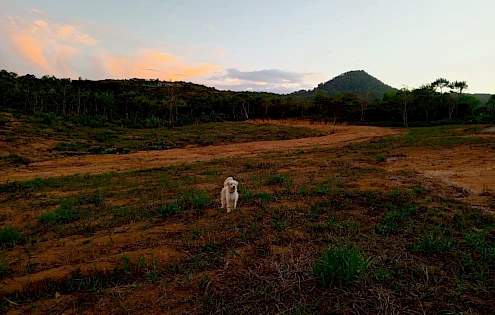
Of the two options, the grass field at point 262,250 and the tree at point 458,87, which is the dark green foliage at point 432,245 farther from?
the tree at point 458,87

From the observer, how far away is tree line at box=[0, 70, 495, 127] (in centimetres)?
3462

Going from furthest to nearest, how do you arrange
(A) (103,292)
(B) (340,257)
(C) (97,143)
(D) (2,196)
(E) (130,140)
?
(E) (130,140) → (C) (97,143) → (D) (2,196) → (A) (103,292) → (B) (340,257)

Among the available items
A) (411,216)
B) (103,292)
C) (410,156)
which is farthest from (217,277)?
(410,156)

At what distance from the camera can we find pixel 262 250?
3396 millimetres

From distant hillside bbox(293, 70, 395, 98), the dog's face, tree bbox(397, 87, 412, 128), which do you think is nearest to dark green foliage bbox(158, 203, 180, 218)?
the dog's face

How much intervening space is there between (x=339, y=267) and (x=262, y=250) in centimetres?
112

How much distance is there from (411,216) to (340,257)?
8.38 ft

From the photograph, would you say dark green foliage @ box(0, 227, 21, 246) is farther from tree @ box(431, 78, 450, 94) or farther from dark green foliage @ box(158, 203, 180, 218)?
tree @ box(431, 78, 450, 94)

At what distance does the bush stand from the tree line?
94.6 ft

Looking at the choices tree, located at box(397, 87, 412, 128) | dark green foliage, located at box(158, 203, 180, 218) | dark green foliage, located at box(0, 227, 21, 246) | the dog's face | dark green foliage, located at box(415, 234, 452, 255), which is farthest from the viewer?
tree, located at box(397, 87, 412, 128)

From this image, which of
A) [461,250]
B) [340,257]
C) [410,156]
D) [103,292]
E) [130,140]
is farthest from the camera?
[130,140]

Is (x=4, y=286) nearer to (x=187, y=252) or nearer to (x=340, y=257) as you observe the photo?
(x=187, y=252)

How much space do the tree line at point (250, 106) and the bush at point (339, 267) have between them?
2884 centimetres

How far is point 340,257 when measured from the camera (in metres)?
2.52
